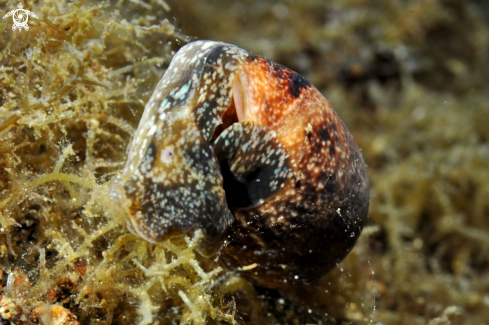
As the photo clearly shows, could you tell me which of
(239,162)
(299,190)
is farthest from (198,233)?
(299,190)

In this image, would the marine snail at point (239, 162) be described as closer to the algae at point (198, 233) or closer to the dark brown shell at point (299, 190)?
the dark brown shell at point (299, 190)

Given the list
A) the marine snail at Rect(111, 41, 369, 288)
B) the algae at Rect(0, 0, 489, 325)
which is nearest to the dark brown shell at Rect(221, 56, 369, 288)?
the marine snail at Rect(111, 41, 369, 288)

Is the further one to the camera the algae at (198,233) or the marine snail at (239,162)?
the algae at (198,233)

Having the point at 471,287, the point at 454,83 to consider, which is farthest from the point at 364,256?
the point at 454,83

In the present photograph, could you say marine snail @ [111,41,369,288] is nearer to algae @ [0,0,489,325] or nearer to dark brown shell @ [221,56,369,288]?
dark brown shell @ [221,56,369,288]

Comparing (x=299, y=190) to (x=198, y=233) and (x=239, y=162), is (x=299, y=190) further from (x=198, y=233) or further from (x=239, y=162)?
(x=198, y=233)

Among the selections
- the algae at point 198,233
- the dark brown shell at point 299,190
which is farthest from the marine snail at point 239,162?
the algae at point 198,233
